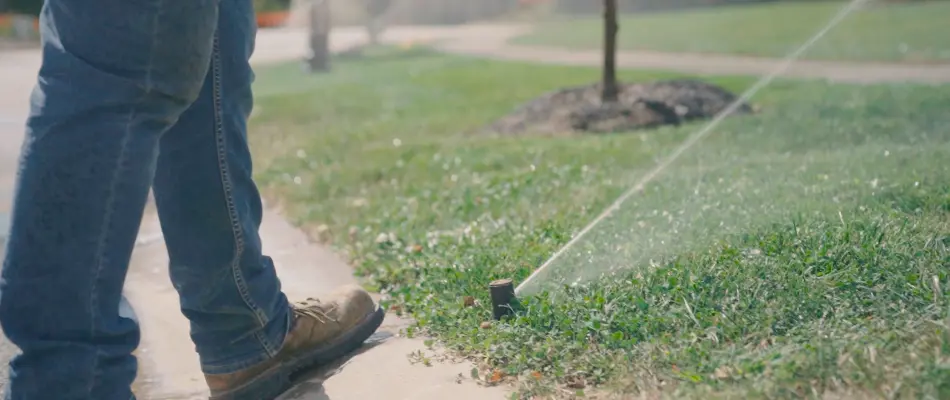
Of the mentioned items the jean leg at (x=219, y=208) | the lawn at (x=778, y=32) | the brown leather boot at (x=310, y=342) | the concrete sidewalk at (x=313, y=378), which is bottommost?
the lawn at (x=778, y=32)

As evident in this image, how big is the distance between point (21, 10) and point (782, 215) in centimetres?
2681

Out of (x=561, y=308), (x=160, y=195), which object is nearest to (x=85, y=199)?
(x=160, y=195)

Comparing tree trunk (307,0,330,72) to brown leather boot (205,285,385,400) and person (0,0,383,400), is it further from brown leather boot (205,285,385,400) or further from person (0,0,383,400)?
person (0,0,383,400)

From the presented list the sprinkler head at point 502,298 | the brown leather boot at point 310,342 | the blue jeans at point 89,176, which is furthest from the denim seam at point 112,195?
the sprinkler head at point 502,298

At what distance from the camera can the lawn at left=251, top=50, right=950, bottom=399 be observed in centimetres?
253

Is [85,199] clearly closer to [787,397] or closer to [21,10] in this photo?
[787,397]

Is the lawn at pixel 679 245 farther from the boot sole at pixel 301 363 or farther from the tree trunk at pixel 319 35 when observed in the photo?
the tree trunk at pixel 319 35

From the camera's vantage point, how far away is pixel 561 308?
3.07 metres

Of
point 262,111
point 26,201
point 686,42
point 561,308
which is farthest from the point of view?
point 686,42

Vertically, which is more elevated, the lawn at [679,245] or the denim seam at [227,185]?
the denim seam at [227,185]

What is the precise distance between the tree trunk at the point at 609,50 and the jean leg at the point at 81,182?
233 inches

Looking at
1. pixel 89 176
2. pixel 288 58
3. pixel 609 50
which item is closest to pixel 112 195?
pixel 89 176

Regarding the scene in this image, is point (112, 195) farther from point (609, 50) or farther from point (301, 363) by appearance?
point (609, 50)

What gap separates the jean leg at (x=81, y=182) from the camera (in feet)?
7.10
